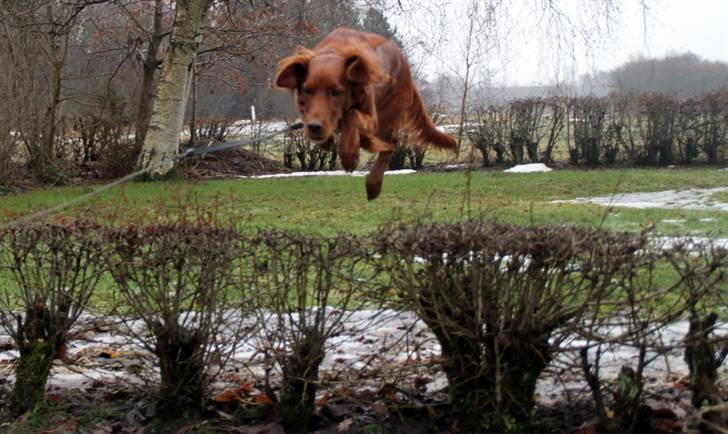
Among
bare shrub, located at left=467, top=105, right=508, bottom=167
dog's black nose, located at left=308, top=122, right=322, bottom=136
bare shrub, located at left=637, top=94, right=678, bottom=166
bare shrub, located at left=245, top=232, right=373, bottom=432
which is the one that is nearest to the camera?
dog's black nose, located at left=308, top=122, right=322, bottom=136

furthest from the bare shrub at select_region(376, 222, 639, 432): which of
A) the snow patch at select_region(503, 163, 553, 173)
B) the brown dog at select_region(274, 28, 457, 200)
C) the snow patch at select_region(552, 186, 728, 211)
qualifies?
the snow patch at select_region(503, 163, 553, 173)

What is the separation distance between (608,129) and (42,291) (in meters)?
19.2

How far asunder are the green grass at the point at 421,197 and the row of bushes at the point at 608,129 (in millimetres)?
1259

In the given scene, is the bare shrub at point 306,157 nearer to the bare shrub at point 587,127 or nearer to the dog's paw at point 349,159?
the bare shrub at point 587,127

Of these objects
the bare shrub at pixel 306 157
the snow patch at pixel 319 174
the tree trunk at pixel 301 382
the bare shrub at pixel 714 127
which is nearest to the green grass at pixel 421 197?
the snow patch at pixel 319 174

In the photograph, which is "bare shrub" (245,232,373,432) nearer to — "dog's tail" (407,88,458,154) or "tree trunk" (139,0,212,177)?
"dog's tail" (407,88,458,154)

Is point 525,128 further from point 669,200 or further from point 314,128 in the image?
point 314,128

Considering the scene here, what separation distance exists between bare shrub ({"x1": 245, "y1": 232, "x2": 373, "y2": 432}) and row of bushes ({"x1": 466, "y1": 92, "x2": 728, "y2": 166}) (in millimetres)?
18042

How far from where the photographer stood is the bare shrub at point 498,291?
407 centimetres

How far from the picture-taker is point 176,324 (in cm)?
478

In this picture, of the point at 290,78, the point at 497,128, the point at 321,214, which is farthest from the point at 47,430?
the point at 497,128

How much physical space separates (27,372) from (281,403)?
1.44 meters

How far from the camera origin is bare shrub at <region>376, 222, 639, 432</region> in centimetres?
407

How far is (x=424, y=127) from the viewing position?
16.5ft
